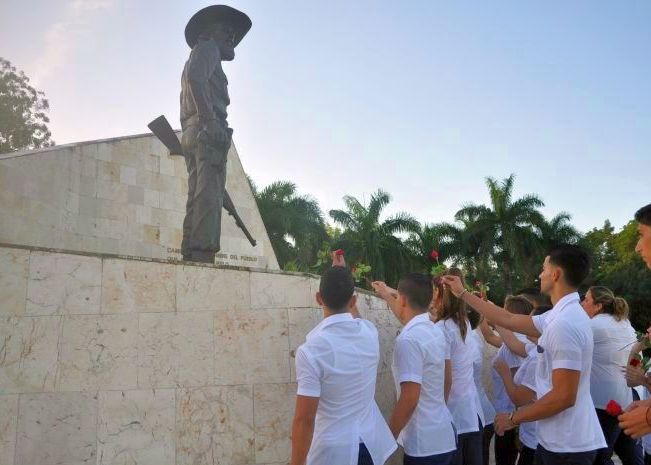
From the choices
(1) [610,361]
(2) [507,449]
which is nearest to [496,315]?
(1) [610,361]

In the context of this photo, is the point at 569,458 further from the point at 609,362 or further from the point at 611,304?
the point at 611,304

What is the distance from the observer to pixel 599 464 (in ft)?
9.71

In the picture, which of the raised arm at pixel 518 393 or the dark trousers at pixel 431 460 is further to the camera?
the raised arm at pixel 518 393

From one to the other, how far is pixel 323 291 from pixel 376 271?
29.4m

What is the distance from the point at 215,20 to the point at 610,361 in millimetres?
5503

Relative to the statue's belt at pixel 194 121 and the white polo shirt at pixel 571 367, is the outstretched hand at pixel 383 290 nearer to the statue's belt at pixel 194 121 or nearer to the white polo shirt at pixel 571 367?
the white polo shirt at pixel 571 367

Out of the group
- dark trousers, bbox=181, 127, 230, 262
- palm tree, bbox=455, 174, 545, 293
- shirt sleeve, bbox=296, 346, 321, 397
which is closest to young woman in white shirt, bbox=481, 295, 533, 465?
shirt sleeve, bbox=296, 346, 321, 397

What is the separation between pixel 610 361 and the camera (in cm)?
405

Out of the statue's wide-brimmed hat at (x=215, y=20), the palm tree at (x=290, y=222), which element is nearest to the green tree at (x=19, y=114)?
the palm tree at (x=290, y=222)

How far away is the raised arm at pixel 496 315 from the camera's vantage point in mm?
3291

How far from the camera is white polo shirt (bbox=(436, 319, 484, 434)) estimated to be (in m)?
3.82

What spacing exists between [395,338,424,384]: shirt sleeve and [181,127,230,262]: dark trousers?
10.9ft

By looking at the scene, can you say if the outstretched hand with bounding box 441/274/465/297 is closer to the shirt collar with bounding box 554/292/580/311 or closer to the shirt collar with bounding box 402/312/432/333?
the shirt collar with bounding box 402/312/432/333

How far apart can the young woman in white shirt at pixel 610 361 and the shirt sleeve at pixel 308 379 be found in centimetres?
245
